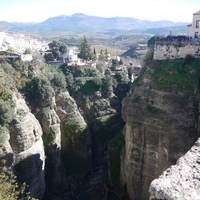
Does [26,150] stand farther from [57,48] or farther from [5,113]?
[57,48]

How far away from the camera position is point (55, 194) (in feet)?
89.7

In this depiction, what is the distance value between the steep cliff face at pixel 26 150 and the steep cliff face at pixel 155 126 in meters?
7.90

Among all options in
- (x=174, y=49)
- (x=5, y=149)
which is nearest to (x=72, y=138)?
(x=5, y=149)

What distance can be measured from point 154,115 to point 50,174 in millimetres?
14436

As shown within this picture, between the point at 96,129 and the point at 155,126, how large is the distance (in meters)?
16.1

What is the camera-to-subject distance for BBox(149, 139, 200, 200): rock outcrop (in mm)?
6578

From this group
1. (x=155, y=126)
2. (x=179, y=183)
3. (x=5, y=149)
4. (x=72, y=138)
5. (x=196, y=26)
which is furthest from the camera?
(x=72, y=138)

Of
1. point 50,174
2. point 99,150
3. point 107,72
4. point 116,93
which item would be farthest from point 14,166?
point 107,72

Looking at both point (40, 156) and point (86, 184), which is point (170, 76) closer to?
point (40, 156)

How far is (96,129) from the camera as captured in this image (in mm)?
33750

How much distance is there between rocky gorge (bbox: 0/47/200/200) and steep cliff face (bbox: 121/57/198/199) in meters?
0.06

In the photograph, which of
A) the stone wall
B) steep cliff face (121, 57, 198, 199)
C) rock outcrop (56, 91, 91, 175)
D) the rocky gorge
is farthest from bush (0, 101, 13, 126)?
the stone wall

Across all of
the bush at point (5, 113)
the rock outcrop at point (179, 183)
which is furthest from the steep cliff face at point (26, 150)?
the rock outcrop at point (179, 183)

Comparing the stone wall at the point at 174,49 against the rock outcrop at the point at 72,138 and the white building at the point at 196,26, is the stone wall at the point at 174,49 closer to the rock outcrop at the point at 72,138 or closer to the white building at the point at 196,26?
the white building at the point at 196,26
